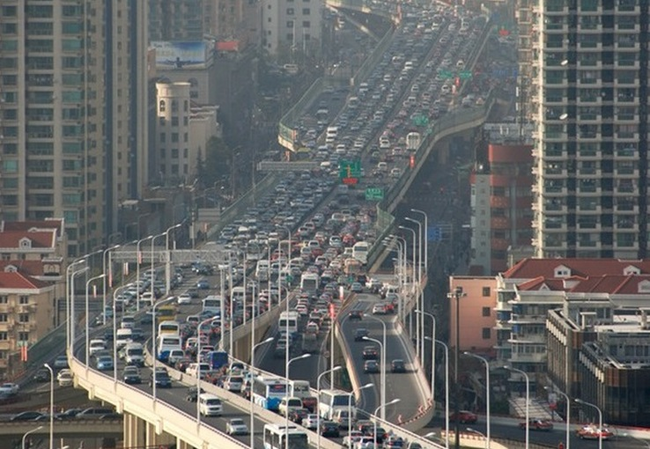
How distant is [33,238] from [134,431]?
40.1 meters

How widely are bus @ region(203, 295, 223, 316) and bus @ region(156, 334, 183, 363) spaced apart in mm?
12298

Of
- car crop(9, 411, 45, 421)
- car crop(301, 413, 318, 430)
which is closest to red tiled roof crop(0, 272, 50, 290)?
car crop(9, 411, 45, 421)

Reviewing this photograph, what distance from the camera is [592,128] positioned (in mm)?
172750

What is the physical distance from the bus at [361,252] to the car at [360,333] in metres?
24.1

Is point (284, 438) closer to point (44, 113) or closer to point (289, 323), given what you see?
point (289, 323)

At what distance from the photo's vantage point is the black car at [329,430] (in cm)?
12000

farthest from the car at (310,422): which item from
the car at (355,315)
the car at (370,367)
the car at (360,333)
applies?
the car at (355,315)

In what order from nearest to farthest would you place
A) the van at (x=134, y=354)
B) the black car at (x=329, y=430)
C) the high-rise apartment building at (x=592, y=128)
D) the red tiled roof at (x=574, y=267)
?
the black car at (x=329, y=430) → the van at (x=134, y=354) → the red tiled roof at (x=574, y=267) → the high-rise apartment building at (x=592, y=128)

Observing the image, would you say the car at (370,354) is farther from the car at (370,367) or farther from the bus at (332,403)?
the bus at (332,403)

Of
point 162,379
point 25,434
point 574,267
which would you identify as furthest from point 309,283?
point 25,434

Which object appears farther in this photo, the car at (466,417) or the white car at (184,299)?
the white car at (184,299)

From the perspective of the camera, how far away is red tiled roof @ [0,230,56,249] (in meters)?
174

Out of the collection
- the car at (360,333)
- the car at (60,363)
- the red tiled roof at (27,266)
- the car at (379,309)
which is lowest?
the car at (60,363)

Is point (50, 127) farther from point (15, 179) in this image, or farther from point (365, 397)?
point (365, 397)
